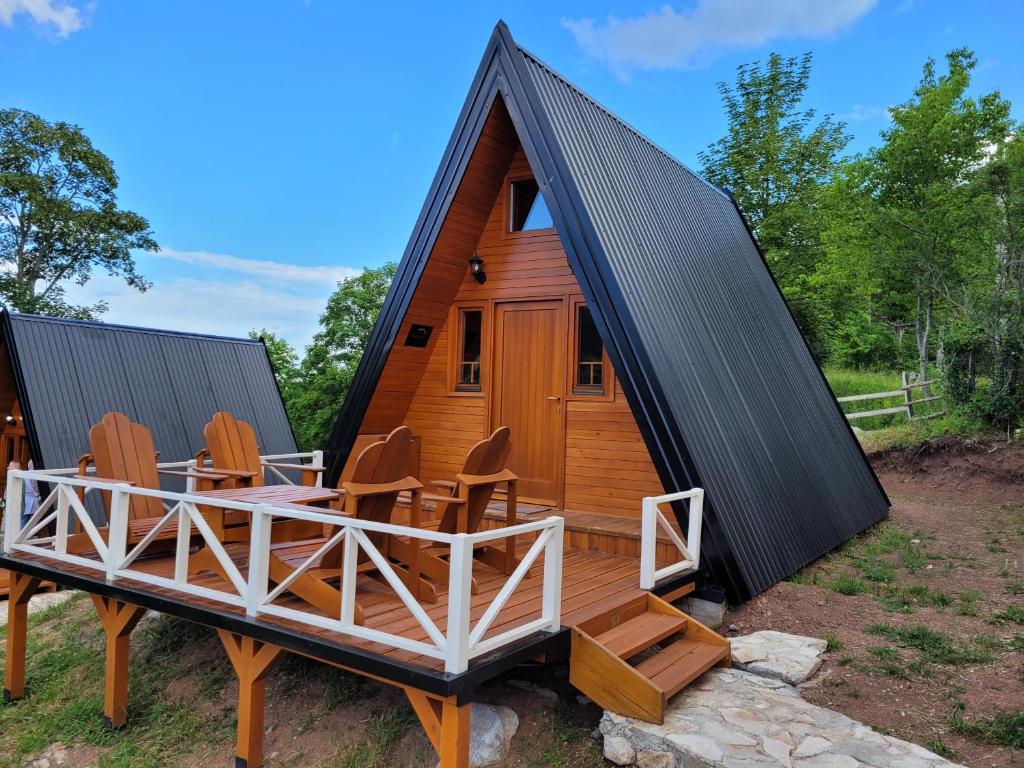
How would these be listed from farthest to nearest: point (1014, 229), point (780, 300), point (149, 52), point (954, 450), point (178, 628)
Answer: point (149, 52) → point (1014, 229) → point (954, 450) → point (780, 300) → point (178, 628)

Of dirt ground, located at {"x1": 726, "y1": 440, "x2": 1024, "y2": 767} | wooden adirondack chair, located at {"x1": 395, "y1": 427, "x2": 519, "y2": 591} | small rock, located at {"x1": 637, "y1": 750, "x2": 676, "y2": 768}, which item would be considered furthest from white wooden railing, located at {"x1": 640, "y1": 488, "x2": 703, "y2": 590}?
small rock, located at {"x1": 637, "y1": 750, "x2": 676, "y2": 768}

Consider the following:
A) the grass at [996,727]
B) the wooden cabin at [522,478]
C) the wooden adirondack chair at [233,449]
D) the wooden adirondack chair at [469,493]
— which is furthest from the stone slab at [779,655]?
the wooden adirondack chair at [233,449]

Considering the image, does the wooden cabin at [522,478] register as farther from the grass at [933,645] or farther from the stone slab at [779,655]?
the grass at [933,645]

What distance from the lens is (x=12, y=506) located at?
18.7 ft

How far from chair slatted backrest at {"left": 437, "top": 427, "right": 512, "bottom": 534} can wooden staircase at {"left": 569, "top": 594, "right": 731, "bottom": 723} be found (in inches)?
40.1

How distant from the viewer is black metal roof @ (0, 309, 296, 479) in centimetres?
957

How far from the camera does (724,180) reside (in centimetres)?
2205

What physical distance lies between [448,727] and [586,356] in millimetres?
4148

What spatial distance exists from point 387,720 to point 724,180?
20919 millimetres

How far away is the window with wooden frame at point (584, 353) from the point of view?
681 cm

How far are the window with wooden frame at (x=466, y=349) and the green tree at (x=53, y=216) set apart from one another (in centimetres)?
2009

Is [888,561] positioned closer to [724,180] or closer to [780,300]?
[780,300]

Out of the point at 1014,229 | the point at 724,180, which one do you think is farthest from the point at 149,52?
the point at 1014,229

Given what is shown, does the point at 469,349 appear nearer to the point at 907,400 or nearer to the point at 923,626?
the point at 923,626
